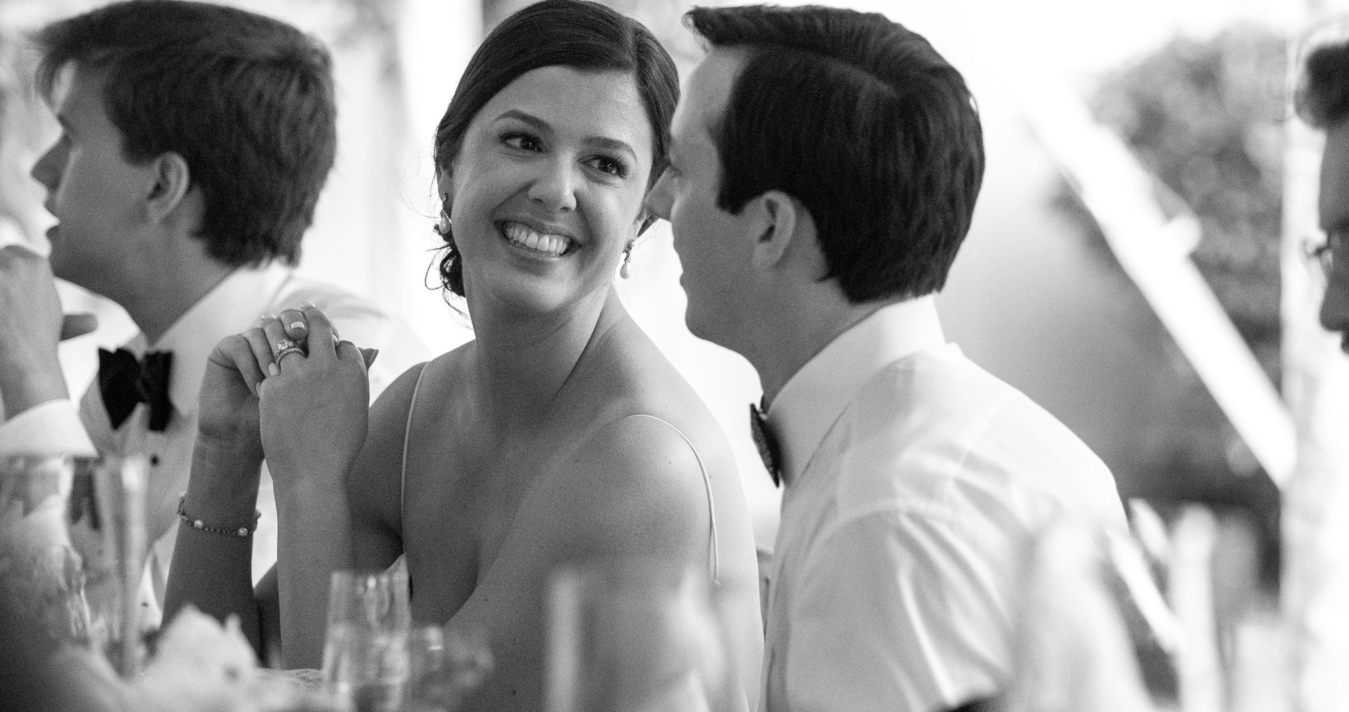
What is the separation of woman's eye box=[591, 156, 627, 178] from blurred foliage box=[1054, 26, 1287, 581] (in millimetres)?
6946

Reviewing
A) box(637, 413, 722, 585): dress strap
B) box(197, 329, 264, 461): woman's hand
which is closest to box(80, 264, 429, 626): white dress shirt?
box(197, 329, 264, 461): woman's hand

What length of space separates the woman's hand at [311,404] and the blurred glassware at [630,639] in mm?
1092

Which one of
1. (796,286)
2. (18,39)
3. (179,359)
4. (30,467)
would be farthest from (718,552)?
(18,39)

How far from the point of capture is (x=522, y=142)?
2.15m

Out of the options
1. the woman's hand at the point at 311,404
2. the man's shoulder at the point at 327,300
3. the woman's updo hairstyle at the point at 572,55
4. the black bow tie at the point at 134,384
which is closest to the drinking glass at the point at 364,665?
the woman's hand at the point at 311,404

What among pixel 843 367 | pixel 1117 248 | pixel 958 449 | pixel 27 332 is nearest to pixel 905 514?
pixel 958 449

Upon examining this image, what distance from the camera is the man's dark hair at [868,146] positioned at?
5.58 feet

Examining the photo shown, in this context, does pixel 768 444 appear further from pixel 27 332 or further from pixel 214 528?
pixel 27 332

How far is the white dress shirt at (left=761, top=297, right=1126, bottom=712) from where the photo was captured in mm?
1385

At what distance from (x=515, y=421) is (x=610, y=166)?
406mm

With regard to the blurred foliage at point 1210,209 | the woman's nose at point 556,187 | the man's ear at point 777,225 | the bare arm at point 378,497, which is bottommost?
the blurred foliage at point 1210,209

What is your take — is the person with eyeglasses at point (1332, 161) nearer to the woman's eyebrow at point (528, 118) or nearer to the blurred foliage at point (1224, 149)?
the woman's eyebrow at point (528, 118)

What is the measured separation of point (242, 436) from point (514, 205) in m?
0.54

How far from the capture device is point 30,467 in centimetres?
163
